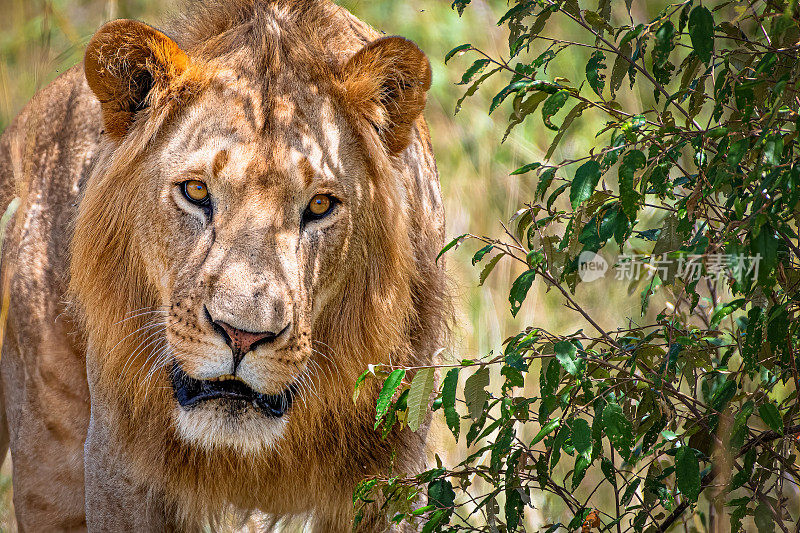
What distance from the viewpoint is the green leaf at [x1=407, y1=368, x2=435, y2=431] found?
2.70 meters

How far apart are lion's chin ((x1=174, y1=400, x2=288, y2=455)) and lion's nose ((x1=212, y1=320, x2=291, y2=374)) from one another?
0.77 ft

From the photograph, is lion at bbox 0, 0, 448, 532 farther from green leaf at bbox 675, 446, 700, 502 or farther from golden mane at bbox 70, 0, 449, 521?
green leaf at bbox 675, 446, 700, 502

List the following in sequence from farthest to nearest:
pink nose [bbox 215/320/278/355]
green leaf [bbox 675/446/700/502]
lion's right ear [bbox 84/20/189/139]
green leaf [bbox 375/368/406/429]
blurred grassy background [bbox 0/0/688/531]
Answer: blurred grassy background [bbox 0/0/688/531]
lion's right ear [bbox 84/20/189/139]
pink nose [bbox 215/320/278/355]
green leaf [bbox 375/368/406/429]
green leaf [bbox 675/446/700/502]

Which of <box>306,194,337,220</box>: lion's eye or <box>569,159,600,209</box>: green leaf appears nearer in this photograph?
<box>569,159,600,209</box>: green leaf

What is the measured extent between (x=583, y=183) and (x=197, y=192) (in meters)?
1.29

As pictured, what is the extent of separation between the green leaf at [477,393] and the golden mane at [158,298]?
81 cm

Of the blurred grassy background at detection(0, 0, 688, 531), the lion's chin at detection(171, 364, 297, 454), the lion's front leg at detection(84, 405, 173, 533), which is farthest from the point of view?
the blurred grassy background at detection(0, 0, 688, 531)

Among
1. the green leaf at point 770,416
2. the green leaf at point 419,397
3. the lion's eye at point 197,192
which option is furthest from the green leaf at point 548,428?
the lion's eye at point 197,192

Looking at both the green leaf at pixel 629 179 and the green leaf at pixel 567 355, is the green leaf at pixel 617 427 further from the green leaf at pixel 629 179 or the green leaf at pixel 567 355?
the green leaf at pixel 629 179

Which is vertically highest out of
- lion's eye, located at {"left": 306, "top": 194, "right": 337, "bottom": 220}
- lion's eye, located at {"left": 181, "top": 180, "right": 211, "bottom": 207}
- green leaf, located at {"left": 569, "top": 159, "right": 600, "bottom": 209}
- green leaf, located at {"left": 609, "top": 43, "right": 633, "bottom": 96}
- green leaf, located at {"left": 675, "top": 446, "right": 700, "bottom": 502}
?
green leaf, located at {"left": 609, "top": 43, "right": 633, "bottom": 96}

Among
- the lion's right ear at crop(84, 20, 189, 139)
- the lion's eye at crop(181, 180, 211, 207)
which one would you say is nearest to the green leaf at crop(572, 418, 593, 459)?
the lion's eye at crop(181, 180, 211, 207)

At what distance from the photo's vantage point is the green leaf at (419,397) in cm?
270

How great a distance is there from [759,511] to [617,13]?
5.44m

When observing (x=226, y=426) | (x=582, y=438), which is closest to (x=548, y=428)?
(x=582, y=438)
